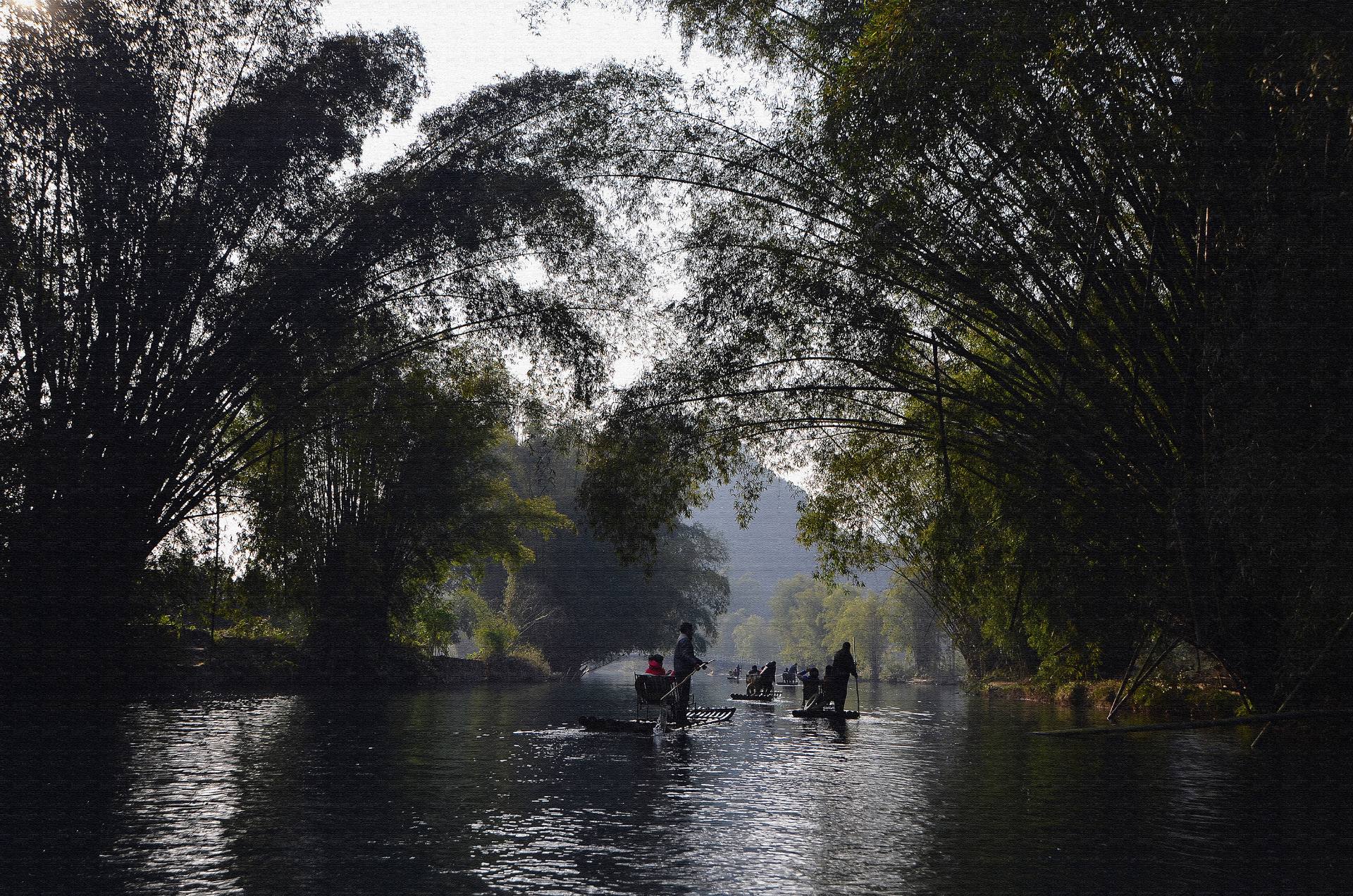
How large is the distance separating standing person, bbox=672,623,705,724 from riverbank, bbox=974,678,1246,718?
7.44 metres

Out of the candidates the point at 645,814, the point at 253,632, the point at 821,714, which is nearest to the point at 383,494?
the point at 253,632

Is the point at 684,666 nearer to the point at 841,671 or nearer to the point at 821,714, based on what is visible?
the point at 821,714

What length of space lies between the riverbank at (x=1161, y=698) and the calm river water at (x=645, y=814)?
3.52 meters

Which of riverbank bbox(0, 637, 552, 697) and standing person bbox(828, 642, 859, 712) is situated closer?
riverbank bbox(0, 637, 552, 697)

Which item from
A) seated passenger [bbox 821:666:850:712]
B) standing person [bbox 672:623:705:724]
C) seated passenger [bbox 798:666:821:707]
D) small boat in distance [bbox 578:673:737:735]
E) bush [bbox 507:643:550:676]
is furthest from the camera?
bush [bbox 507:643:550:676]

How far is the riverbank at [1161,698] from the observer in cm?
1773

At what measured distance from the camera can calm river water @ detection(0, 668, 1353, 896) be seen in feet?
18.1

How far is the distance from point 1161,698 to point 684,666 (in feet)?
33.0

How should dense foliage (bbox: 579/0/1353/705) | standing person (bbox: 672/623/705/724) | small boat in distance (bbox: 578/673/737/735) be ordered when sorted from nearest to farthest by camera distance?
dense foliage (bbox: 579/0/1353/705), small boat in distance (bbox: 578/673/737/735), standing person (bbox: 672/623/705/724)

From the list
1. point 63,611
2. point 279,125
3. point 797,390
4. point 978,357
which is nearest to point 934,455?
point 797,390

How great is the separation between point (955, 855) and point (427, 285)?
14.5 metres

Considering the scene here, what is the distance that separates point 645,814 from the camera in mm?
7582

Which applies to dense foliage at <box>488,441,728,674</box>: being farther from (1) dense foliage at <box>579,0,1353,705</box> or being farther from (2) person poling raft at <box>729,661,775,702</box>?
(1) dense foliage at <box>579,0,1353,705</box>

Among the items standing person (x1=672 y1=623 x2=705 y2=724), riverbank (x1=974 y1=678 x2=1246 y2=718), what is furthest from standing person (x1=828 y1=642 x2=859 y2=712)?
riverbank (x1=974 y1=678 x2=1246 y2=718)
